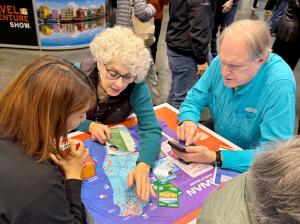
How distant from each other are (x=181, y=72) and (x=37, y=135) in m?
1.91

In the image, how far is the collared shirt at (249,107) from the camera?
1687 mm

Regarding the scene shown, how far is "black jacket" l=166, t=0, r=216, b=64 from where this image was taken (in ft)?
7.90

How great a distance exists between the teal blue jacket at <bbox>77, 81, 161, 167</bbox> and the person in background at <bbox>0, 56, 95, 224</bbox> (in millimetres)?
574

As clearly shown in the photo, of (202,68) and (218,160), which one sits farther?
(202,68)

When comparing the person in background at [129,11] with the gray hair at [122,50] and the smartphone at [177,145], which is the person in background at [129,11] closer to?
the gray hair at [122,50]

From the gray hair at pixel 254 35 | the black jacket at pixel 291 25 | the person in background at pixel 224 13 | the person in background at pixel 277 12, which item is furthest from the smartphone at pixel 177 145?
the person in background at pixel 277 12

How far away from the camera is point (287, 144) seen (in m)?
0.87

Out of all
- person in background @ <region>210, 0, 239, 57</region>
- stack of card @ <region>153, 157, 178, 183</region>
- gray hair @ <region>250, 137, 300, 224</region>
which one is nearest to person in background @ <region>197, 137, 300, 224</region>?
gray hair @ <region>250, 137, 300, 224</region>

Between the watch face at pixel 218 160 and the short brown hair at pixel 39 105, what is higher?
the short brown hair at pixel 39 105

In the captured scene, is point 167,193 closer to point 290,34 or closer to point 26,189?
point 26,189

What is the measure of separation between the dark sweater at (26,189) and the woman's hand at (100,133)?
2.16 feet

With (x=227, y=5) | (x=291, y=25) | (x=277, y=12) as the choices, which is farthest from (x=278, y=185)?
(x=277, y=12)

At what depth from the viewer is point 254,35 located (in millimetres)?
1629

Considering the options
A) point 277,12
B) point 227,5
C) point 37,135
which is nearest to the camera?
point 37,135
